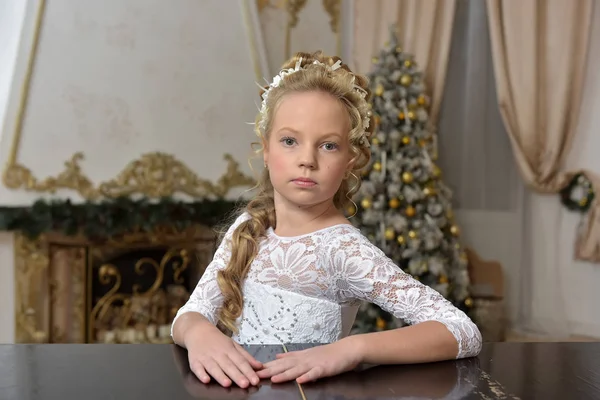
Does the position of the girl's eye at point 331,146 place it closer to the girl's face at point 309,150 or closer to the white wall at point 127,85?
the girl's face at point 309,150

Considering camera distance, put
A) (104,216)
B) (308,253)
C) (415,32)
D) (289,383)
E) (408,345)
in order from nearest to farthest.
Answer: (289,383)
(408,345)
(308,253)
(104,216)
(415,32)

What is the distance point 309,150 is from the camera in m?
1.48

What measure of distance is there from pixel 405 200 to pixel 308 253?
11.2 ft

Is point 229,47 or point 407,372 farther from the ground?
point 229,47

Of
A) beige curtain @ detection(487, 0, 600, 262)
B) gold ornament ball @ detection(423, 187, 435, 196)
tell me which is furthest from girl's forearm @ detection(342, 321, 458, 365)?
beige curtain @ detection(487, 0, 600, 262)

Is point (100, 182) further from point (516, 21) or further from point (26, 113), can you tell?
point (516, 21)

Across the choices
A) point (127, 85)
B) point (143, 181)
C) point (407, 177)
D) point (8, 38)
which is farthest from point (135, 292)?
point (407, 177)

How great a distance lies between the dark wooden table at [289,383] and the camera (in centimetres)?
102

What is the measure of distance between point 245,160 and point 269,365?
4.39 meters

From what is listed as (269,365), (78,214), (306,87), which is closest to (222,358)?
(269,365)

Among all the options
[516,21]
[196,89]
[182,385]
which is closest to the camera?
[182,385]

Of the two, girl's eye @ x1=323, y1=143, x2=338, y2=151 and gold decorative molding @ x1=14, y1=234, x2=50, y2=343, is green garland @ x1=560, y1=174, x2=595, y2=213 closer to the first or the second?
gold decorative molding @ x1=14, y1=234, x2=50, y2=343

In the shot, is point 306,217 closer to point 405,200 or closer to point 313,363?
point 313,363

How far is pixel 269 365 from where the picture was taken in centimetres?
113
